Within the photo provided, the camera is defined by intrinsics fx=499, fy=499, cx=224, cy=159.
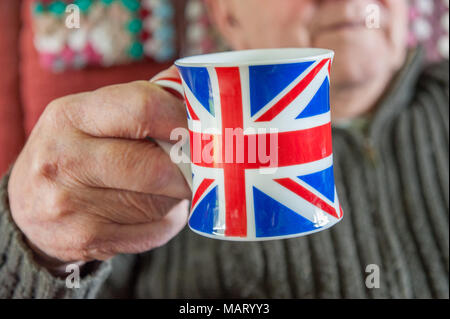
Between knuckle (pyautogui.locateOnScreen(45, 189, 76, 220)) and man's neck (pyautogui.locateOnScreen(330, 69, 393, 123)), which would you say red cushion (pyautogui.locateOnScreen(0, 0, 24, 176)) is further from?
man's neck (pyautogui.locateOnScreen(330, 69, 393, 123))

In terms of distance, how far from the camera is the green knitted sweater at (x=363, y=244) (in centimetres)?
87

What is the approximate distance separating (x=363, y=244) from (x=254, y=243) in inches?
7.7

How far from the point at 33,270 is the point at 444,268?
26.4 inches

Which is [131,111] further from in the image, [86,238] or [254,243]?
[254,243]

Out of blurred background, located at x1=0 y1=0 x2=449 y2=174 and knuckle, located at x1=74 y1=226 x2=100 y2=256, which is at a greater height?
blurred background, located at x1=0 y1=0 x2=449 y2=174

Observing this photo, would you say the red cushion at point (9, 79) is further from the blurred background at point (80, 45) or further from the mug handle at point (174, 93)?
the mug handle at point (174, 93)

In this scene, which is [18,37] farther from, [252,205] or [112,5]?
[252,205]

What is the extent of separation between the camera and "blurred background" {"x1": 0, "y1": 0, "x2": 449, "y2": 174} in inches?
40.0

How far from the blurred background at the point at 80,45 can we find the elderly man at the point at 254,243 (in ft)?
0.30

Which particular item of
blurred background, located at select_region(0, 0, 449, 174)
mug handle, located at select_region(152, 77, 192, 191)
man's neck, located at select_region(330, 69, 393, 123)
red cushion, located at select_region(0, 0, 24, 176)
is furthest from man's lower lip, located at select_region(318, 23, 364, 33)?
red cushion, located at select_region(0, 0, 24, 176)

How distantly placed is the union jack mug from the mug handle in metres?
0.05

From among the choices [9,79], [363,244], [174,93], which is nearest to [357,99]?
[363,244]

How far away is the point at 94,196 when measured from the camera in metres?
0.58

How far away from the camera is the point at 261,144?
433mm
